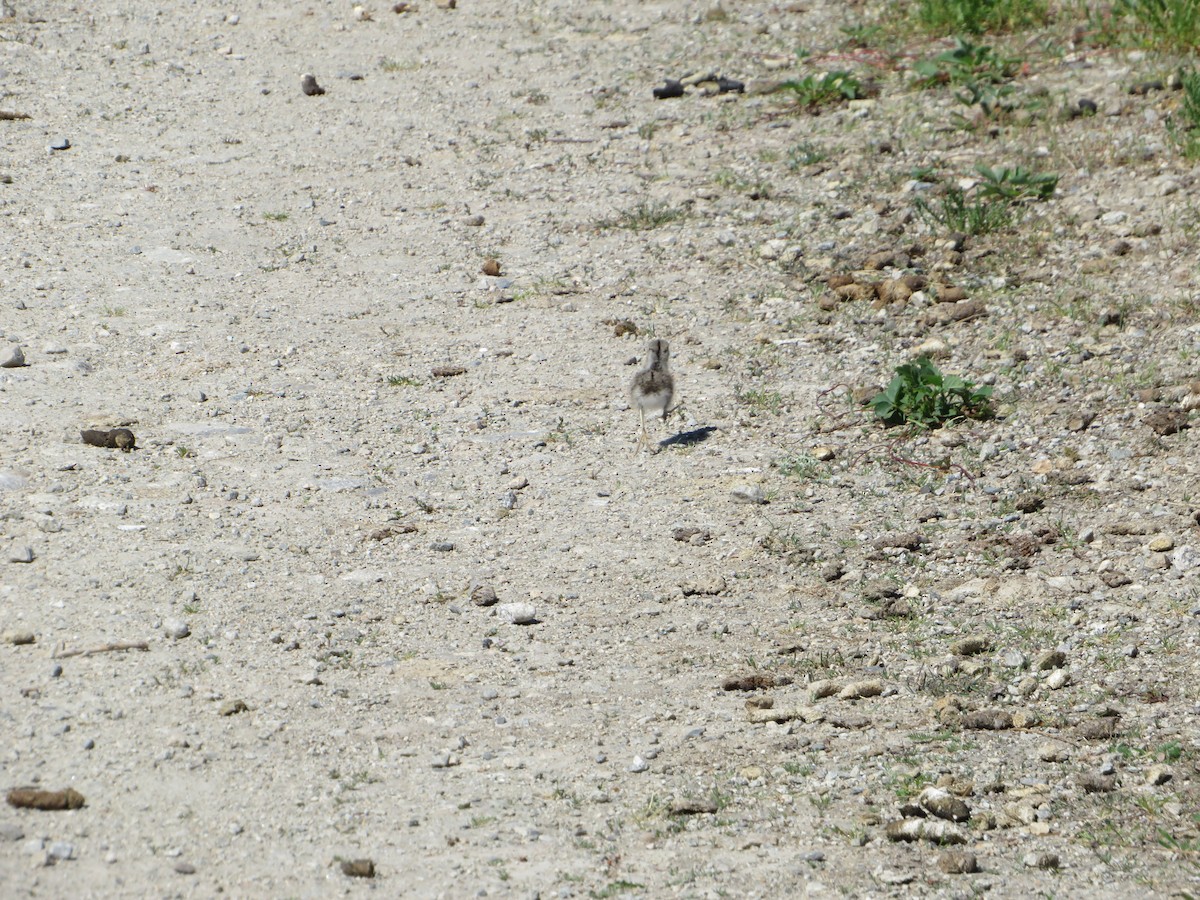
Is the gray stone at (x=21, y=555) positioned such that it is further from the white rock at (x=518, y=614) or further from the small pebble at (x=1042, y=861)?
the small pebble at (x=1042, y=861)

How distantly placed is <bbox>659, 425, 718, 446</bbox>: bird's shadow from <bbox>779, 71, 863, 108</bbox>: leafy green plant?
525 centimetres

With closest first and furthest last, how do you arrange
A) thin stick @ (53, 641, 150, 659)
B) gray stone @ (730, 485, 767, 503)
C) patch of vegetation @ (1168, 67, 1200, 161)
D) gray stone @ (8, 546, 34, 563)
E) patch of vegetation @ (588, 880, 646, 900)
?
patch of vegetation @ (588, 880, 646, 900), thin stick @ (53, 641, 150, 659), gray stone @ (8, 546, 34, 563), gray stone @ (730, 485, 767, 503), patch of vegetation @ (1168, 67, 1200, 161)

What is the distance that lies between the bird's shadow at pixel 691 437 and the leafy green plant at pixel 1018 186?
11.2 ft

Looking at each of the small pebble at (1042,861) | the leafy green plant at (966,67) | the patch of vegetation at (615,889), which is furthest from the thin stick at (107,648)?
the leafy green plant at (966,67)

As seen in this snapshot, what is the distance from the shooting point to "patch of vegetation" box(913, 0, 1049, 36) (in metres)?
12.9

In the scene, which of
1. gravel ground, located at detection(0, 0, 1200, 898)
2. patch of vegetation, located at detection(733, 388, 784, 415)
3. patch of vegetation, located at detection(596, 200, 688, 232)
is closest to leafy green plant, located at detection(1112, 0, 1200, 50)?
gravel ground, located at detection(0, 0, 1200, 898)

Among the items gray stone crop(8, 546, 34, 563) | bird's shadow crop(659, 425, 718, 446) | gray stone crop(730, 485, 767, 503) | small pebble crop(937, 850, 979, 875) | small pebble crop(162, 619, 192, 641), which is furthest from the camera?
bird's shadow crop(659, 425, 718, 446)

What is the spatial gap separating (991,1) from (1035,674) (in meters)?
9.08

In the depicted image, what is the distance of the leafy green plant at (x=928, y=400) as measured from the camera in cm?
759

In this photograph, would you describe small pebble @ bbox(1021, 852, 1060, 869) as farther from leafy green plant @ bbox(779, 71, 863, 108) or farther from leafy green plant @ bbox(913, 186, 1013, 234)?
leafy green plant @ bbox(779, 71, 863, 108)

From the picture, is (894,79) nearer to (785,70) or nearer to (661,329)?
(785,70)

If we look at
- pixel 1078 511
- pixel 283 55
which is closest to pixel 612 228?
pixel 1078 511

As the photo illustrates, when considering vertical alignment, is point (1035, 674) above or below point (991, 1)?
below

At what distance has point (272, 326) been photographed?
28.7 ft
